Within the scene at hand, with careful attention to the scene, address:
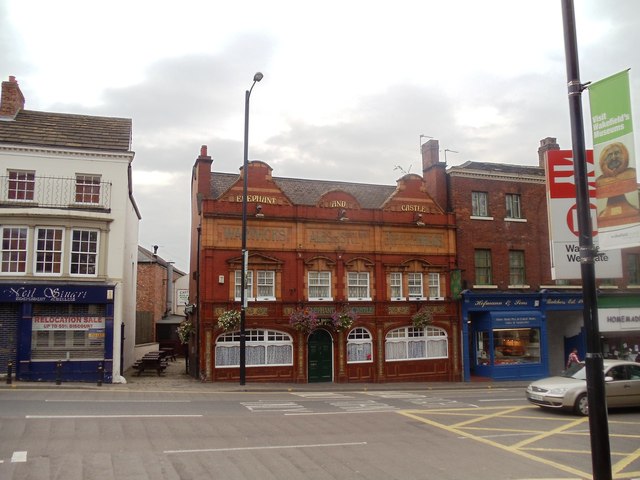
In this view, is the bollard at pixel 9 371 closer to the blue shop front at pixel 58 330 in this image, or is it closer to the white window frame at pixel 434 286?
the blue shop front at pixel 58 330

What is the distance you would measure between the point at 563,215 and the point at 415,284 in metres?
19.7

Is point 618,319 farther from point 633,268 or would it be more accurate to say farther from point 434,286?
point 434,286

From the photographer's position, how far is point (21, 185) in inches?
905

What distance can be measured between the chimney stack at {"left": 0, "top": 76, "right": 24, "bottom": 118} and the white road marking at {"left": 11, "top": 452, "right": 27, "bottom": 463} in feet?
62.2

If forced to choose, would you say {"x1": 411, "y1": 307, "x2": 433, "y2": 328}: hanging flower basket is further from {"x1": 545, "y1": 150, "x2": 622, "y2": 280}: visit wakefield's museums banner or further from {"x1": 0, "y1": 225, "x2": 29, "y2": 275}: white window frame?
{"x1": 545, "y1": 150, "x2": 622, "y2": 280}: visit wakefield's museums banner

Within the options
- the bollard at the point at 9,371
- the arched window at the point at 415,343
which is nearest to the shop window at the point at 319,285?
the arched window at the point at 415,343

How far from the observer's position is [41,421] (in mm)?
13102

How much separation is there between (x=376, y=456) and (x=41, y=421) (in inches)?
307

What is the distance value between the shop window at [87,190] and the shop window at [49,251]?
169cm

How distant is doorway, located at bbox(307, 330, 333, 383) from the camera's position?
25.7 meters

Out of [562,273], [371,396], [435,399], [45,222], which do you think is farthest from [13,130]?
[562,273]

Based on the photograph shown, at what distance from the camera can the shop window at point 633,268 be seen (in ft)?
108

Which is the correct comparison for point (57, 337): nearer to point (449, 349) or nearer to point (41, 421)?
point (41, 421)

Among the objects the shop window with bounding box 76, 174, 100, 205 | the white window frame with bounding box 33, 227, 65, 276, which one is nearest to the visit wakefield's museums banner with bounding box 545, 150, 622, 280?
the white window frame with bounding box 33, 227, 65, 276
